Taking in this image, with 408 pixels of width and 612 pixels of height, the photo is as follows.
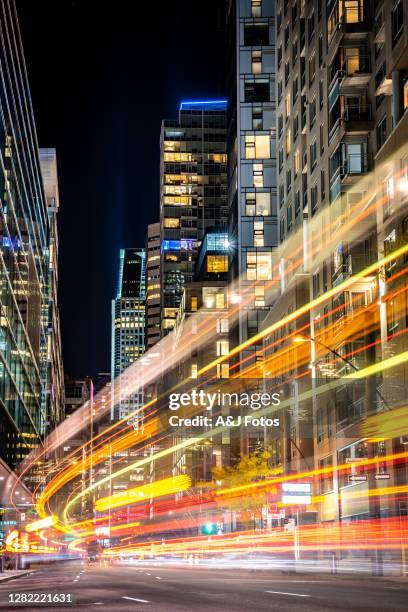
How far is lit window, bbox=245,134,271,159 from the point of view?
10031 centimetres

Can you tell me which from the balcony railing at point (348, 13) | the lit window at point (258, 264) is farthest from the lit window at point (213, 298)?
the balcony railing at point (348, 13)

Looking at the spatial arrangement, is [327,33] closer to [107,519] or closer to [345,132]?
[345,132]

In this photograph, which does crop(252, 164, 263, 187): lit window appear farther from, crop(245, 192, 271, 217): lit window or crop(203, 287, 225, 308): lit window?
crop(203, 287, 225, 308): lit window

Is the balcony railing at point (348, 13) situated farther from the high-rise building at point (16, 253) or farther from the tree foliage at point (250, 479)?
the tree foliage at point (250, 479)

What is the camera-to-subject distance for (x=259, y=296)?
333ft

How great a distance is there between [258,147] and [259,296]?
652 inches

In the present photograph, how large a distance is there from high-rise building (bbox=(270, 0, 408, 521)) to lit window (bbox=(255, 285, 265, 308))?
85.7 ft

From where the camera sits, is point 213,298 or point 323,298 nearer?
point 323,298

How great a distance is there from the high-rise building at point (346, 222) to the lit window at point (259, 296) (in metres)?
26.1

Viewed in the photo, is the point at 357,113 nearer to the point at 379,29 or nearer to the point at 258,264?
the point at 379,29

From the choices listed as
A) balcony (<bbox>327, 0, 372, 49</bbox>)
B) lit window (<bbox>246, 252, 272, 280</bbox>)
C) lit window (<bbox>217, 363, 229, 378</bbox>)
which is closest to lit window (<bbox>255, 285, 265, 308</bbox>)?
lit window (<bbox>246, 252, 272, 280</bbox>)

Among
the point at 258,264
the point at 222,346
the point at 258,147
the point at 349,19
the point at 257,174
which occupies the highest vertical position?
the point at 258,147

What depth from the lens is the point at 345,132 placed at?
55.6 m

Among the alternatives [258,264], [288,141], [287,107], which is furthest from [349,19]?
[258,264]
